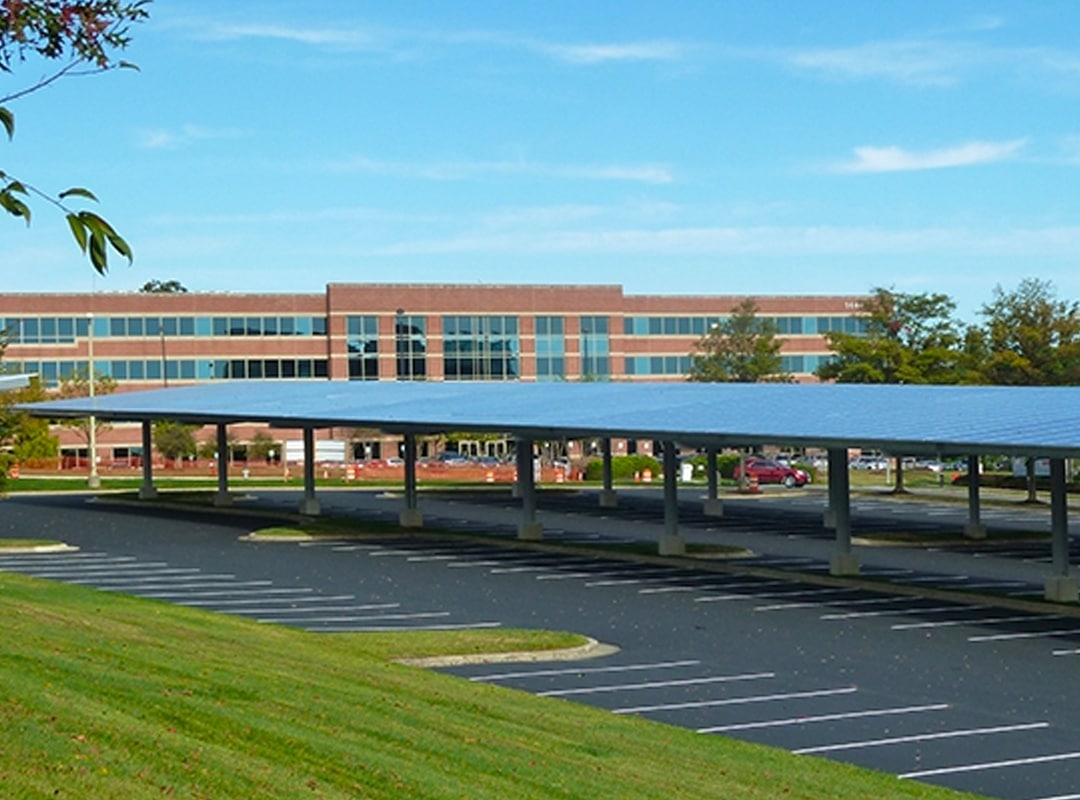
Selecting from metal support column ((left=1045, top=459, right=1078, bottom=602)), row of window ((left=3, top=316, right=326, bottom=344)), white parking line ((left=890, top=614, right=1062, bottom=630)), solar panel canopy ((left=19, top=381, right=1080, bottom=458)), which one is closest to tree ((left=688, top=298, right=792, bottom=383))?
row of window ((left=3, top=316, right=326, bottom=344))

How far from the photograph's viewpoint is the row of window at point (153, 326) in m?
104

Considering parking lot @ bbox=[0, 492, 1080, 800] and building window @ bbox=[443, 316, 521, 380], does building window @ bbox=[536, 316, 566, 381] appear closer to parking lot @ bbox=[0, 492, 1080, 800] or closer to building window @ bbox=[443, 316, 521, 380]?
building window @ bbox=[443, 316, 521, 380]

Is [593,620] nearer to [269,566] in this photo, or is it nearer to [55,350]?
[269,566]

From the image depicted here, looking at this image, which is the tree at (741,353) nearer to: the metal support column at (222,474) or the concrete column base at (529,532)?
the metal support column at (222,474)

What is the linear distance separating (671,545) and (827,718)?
2060 cm

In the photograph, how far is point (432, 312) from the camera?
110625 millimetres

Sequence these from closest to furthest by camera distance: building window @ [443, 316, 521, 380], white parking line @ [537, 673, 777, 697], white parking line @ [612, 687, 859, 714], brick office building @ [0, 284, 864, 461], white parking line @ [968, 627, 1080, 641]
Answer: white parking line @ [612, 687, 859, 714] → white parking line @ [537, 673, 777, 697] → white parking line @ [968, 627, 1080, 641] → brick office building @ [0, 284, 864, 461] → building window @ [443, 316, 521, 380]

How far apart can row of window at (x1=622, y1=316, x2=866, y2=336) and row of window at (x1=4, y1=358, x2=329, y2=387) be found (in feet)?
69.6

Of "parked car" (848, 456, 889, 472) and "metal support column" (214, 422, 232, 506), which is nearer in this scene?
"metal support column" (214, 422, 232, 506)

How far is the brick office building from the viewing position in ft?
344

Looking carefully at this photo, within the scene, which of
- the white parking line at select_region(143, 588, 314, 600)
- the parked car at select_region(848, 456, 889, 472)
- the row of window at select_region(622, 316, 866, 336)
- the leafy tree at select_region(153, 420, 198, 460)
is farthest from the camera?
the row of window at select_region(622, 316, 866, 336)

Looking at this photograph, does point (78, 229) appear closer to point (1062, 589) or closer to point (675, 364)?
point (1062, 589)

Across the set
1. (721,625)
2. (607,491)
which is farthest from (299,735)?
(607,491)

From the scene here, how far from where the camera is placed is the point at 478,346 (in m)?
112
